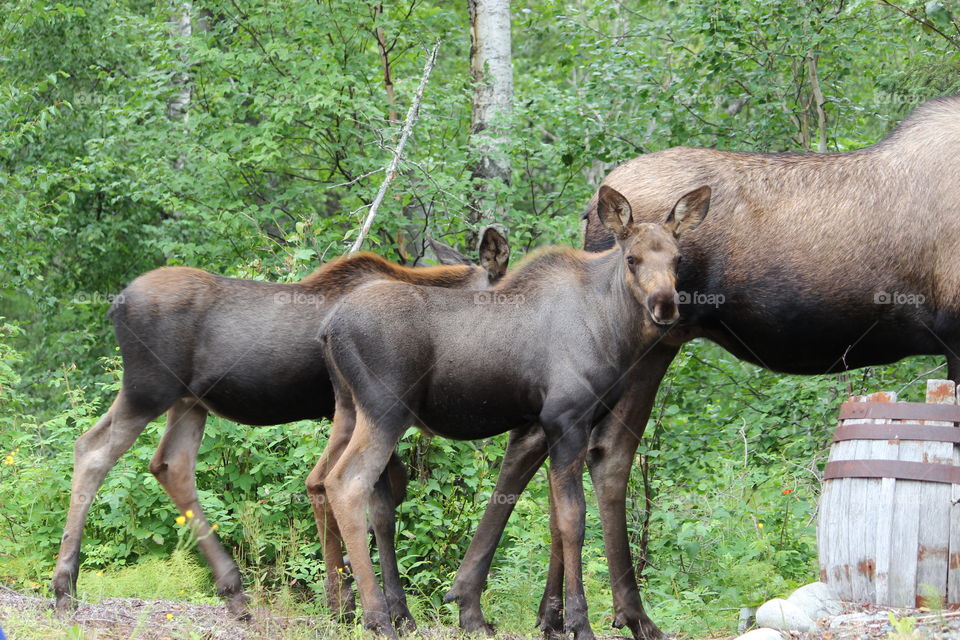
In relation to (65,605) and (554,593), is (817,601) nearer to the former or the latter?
(554,593)

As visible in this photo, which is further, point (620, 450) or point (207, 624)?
point (620, 450)

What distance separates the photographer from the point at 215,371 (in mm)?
6258

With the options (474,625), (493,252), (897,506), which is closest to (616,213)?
(493,252)

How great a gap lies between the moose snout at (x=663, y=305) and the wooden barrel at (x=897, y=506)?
1188mm

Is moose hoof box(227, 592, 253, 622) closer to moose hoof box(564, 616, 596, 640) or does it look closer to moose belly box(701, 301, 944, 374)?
moose hoof box(564, 616, 596, 640)

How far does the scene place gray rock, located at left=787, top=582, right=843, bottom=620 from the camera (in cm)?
543

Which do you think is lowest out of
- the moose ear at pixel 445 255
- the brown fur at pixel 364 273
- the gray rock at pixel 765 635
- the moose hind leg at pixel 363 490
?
the gray rock at pixel 765 635

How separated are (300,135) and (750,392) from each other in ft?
20.1

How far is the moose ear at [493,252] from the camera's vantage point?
21.7ft

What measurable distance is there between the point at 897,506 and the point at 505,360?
86.2 inches

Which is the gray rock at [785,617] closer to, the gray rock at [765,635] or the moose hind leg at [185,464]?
the gray rock at [765,635]


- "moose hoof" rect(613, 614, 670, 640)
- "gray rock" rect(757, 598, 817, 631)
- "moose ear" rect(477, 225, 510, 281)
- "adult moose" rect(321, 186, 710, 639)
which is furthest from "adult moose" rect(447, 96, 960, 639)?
"gray rock" rect(757, 598, 817, 631)

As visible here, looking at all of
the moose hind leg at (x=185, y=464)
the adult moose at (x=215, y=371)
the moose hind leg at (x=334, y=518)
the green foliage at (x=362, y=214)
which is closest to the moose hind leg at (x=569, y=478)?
the adult moose at (x=215, y=371)

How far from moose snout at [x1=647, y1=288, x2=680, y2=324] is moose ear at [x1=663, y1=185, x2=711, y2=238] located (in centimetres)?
62
